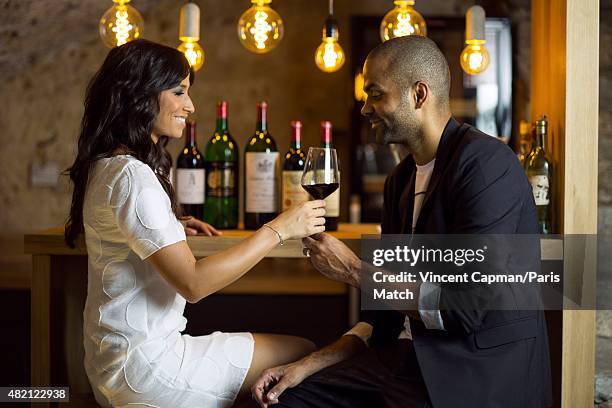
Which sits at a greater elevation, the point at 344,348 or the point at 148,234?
the point at 148,234

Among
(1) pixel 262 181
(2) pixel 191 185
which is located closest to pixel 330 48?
(1) pixel 262 181

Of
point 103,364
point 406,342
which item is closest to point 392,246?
point 406,342

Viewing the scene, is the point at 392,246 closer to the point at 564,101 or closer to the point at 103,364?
the point at 564,101

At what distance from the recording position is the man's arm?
1788 mm

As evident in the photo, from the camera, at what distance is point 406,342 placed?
76.0 inches

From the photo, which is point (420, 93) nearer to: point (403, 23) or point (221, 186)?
point (403, 23)

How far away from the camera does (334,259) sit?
1802mm

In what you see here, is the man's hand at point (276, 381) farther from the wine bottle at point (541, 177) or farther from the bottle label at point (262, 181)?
the wine bottle at point (541, 177)

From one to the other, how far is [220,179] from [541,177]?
923 mm

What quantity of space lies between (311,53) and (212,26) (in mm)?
743

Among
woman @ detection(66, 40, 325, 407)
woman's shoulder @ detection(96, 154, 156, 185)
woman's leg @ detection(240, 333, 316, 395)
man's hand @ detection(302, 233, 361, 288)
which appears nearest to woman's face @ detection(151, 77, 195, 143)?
woman @ detection(66, 40, 325, 407)

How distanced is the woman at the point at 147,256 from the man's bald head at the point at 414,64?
383mm

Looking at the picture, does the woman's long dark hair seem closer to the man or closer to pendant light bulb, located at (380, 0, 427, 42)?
the man

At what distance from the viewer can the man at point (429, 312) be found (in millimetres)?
1679
